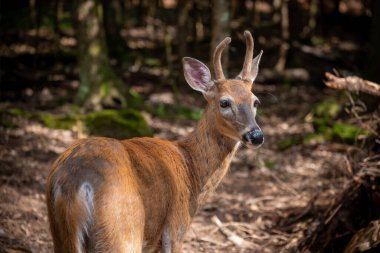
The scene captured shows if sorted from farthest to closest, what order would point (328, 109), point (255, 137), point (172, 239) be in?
1. point (328, 109)
2. point (255, 137)
3. point (172, 239)

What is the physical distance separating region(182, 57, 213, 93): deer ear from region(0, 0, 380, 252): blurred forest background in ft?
2.58

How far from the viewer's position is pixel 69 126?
9.77 metres

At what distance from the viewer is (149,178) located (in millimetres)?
4453

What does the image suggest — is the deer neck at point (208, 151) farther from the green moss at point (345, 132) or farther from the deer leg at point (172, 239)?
the green moss at point (345, 132)

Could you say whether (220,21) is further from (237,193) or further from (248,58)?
(248,58)

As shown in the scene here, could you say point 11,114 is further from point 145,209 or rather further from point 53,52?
point 53,52

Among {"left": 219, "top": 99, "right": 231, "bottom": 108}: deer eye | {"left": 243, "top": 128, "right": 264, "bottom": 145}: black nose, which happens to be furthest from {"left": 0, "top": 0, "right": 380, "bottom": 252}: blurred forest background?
{"left": 243, "top": 128, "right": 264, "bottom": 145}: black nose

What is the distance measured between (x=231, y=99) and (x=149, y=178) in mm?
1255

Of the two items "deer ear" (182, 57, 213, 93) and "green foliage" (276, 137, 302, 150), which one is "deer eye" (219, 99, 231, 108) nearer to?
"deer ear" (182, 57, 213, 93)

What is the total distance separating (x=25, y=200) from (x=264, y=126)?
251 inches

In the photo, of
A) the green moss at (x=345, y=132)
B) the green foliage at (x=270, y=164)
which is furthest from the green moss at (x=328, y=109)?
the green foliage at (x=270, y=164)

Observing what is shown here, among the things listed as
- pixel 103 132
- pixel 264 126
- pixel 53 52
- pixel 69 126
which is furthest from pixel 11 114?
pixel 53 52

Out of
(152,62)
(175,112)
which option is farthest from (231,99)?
(152,62)

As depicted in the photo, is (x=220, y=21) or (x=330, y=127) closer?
(x=220, y=21)
